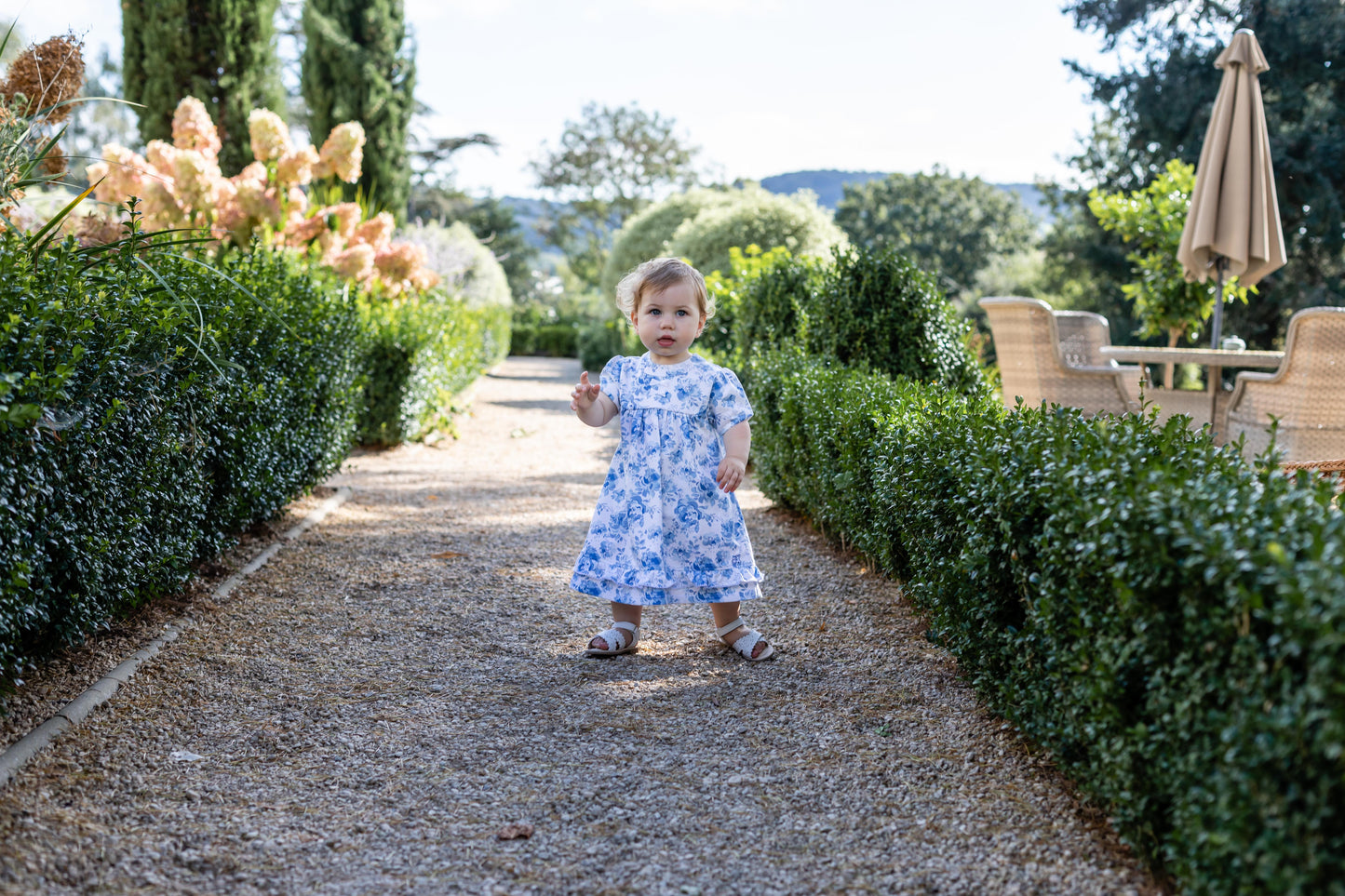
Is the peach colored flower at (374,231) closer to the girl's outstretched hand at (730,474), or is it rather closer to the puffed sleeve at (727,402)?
the puffed sleeve at (727,402)

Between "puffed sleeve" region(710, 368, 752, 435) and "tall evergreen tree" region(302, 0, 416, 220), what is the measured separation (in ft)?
48.0

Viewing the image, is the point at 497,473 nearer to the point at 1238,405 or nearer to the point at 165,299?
the point at 165,299

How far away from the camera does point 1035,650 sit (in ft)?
8.37

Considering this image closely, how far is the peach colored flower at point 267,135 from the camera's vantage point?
7.60 meters

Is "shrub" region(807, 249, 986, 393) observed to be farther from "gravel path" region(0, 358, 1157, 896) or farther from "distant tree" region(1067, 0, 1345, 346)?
"distant tree" region(1067, 0, 1345, 346)

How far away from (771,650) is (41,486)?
2.31 meters

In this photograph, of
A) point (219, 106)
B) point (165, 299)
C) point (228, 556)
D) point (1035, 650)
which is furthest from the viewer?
point (219, 106)

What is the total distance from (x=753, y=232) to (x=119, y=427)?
14.4 meters

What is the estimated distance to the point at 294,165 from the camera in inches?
302

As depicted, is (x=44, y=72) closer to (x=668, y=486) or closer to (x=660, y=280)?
(x=660, y=280)

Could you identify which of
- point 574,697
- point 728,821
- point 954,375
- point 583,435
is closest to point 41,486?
point 574,697

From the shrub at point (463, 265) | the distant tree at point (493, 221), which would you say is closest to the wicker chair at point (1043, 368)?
the shrub at point (463, 265)

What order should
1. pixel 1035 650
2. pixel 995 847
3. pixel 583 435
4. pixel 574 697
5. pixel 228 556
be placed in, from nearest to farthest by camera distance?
pixel 995 847 → pixel 1035 650 → pixel 574 697 → pixel 228 556 → pixel 583 435

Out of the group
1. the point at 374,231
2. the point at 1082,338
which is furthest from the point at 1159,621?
the point at 1082,338
